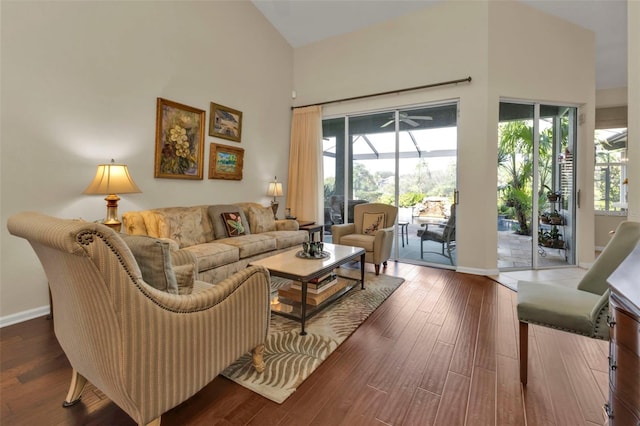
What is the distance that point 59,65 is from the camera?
2600mm

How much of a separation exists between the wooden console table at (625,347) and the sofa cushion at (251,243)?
3.07m

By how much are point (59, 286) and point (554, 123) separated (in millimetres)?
5837

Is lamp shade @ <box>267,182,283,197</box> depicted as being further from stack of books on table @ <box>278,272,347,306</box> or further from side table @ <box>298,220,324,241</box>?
stack of books on table @ <box>278,272,347,306</box>

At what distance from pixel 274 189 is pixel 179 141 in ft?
5.55

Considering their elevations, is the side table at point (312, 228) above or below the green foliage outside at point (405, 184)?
below

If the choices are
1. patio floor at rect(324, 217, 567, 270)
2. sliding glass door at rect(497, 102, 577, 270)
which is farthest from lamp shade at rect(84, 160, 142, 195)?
sliding glass door at rect(497, 102, 577, 270)

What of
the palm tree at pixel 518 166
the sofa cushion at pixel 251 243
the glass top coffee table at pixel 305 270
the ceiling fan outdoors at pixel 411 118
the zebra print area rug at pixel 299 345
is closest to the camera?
the zebra print area rug at pixel 299 345

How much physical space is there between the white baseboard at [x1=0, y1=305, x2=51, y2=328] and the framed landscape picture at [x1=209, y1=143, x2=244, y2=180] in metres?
2.25

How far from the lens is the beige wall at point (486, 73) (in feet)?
12.9

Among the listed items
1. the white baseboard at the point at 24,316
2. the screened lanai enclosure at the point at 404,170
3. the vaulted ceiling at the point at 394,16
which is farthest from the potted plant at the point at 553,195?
the white baseboard at the point at 24,316

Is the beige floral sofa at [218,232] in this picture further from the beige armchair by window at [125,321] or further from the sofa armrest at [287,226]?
the beige armchair by window at [125,321]

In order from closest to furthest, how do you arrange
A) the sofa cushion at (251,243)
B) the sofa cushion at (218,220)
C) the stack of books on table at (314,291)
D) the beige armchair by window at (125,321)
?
the beige armchair by window at (125,321) < the stack of books on table at (314,291) < the sofa cushion at (251,243) < the sofa cushion at (218,220)

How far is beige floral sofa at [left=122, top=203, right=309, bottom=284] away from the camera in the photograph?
307 cm

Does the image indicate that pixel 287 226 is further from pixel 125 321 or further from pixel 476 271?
pixel 125 321
